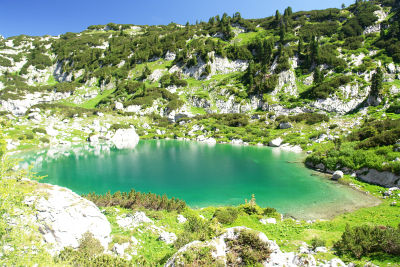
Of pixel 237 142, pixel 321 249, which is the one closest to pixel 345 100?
pixel 237 142

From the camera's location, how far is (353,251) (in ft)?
31.3

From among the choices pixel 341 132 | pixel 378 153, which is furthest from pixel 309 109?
pixel 378 153

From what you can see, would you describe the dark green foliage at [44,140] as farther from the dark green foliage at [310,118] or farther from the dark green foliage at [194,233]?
the dark green foliage at [310,118]

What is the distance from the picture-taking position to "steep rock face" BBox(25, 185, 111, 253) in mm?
10375

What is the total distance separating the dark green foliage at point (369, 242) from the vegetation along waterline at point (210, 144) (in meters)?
0.06

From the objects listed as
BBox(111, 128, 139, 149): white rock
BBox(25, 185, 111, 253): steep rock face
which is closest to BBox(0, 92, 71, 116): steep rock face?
BBox(111, 128, 139, 149): white rock

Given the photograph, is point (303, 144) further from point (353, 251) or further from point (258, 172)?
point (353, 251)

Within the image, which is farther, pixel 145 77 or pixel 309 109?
pixel 145 77

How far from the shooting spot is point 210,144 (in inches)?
3039

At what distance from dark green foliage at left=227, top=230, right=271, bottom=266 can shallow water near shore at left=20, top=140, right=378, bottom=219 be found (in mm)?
15116

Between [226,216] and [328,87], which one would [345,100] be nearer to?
[328,87]

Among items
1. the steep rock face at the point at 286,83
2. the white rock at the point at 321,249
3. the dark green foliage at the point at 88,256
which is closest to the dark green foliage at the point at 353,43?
the steep rock face at the point at 286,83

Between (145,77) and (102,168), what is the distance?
11165cm

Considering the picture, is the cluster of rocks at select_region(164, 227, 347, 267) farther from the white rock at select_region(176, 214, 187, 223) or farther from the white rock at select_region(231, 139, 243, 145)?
the white rock at select_region(231, 139, 243, 145)
